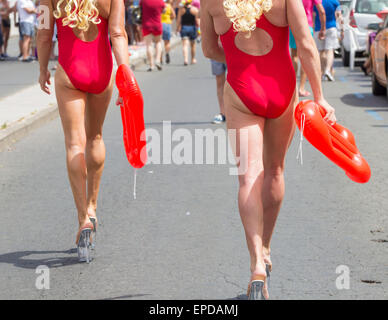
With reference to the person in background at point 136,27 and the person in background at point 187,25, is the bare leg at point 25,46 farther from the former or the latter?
the person in background at point 136,27

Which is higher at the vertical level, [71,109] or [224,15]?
[224,15]

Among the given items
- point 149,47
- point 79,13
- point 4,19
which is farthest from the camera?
point 4,19

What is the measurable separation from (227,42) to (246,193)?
83cm

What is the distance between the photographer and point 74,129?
5.93 metres

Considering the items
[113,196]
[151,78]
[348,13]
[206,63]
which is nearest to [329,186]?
[113,196]

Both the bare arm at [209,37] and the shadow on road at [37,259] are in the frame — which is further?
the shadow on road at [37,259]

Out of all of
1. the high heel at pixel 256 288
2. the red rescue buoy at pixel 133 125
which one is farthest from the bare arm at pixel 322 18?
the high heel at pixel 256 288

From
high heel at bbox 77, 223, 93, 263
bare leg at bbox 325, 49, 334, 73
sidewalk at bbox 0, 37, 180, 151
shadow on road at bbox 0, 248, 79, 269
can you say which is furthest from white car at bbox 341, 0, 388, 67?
high heel at bbox 77, 223, 93, 263

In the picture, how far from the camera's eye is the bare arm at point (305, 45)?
475 cm

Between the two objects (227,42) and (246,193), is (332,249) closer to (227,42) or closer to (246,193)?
(246,193)

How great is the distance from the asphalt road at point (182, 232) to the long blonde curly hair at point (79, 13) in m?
1.55

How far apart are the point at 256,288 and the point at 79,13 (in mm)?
2157

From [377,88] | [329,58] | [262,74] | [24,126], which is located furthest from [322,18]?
[262,74]

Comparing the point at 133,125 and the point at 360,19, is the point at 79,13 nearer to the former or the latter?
the point at 133,125
